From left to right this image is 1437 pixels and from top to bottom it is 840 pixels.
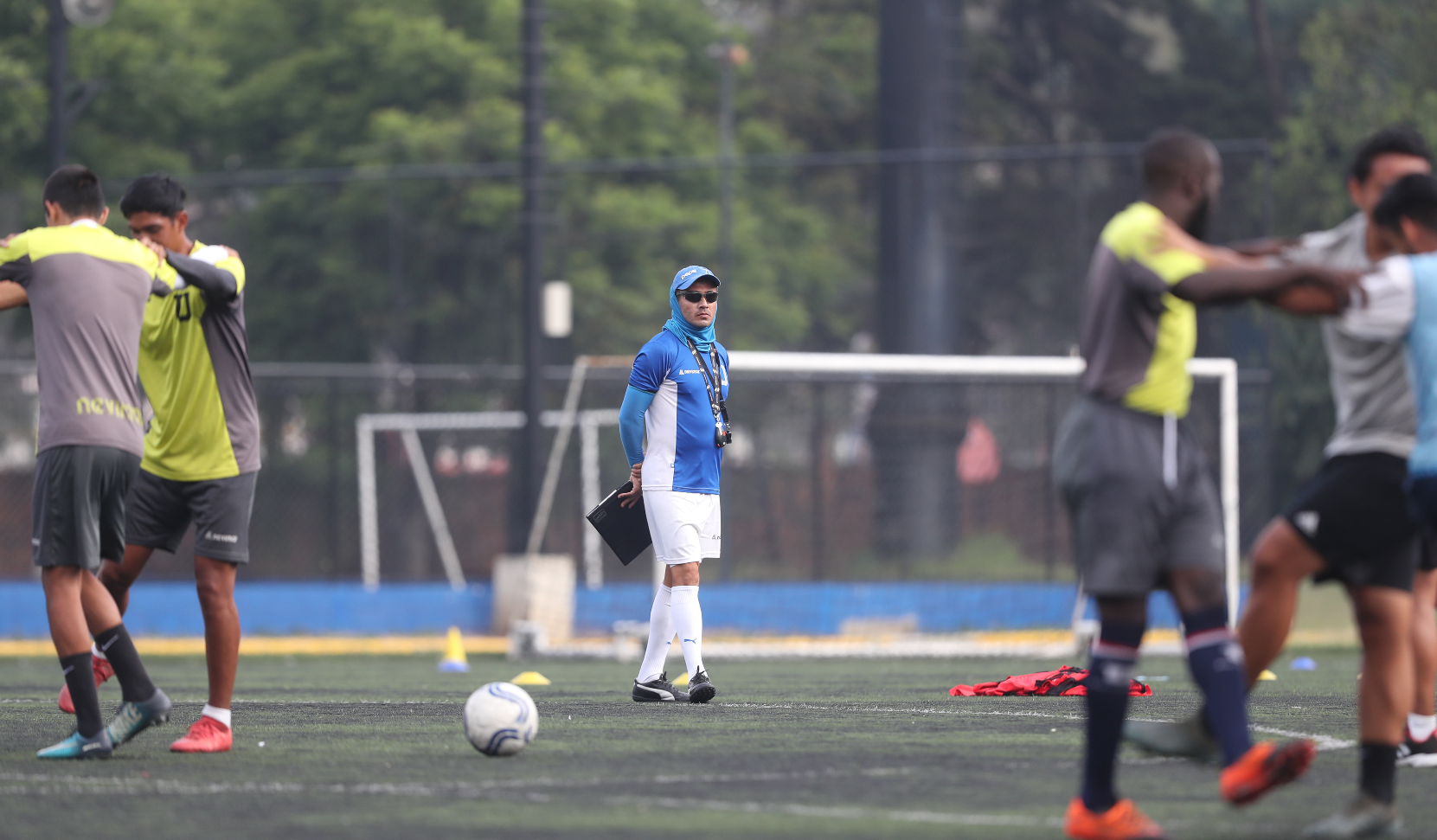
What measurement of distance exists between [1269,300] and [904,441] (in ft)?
51.2

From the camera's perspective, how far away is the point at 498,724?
22.6 ft

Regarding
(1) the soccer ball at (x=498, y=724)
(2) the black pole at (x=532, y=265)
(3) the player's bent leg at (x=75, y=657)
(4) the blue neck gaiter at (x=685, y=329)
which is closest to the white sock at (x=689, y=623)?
(4) the blue neck gaiter at (x=685, y=329)

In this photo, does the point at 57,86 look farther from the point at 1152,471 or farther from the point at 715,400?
the point at 1152,471

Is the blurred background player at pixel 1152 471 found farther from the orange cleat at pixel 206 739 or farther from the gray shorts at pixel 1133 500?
the orange cleat at pixel 206 739

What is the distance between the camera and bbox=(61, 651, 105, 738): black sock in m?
6.82

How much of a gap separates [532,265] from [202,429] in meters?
12.0

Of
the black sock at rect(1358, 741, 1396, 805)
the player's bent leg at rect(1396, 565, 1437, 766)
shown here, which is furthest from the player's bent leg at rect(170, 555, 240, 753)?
the player's bent leg at rect(1396, 565, 1437, 766)

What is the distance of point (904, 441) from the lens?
2086 centimetres

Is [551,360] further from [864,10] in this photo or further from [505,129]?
[864,10]

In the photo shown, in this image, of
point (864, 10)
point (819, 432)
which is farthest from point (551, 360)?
point (864, 10)

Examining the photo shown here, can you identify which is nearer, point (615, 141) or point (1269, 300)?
point (1269, 300)

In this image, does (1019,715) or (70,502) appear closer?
(70,502)

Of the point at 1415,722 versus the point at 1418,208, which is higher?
the point at 1418,208

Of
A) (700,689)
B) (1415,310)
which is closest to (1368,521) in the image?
(1415,310)
